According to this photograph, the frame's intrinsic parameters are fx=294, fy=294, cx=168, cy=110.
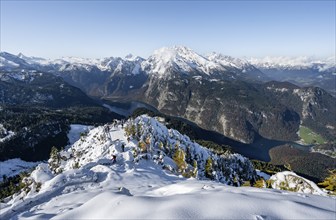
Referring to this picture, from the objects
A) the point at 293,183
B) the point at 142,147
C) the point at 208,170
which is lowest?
the point at 208,170

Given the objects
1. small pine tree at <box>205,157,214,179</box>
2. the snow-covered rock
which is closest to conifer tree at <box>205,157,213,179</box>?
small pine tree at <box>205,157,214,179</box>

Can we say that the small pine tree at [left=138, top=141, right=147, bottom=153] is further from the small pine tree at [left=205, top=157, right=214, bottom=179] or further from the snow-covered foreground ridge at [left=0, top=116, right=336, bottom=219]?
the small pine tree at [left=205, top=157, right=214, bottom=179]

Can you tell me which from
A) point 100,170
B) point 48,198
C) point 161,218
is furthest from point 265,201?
point 100,170

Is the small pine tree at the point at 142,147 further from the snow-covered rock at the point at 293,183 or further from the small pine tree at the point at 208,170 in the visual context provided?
the snow-covered rock at the point at 293,183

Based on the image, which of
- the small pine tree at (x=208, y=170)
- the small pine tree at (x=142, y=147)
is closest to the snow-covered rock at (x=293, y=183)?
the small pine tree at (x=142, y=147)

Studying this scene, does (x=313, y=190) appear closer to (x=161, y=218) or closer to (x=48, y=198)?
(x=161, y=218)

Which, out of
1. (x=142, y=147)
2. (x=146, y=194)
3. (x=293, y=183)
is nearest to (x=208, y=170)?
(x=142, y=147)

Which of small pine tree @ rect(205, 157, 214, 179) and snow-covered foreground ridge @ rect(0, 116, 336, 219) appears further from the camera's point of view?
small pine tree @ rect(205, 157, 214, 179)

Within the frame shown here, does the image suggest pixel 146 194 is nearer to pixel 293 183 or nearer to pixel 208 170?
pixel 293 183
